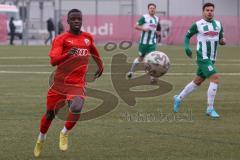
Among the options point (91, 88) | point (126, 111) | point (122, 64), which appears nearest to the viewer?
point (126, 111)

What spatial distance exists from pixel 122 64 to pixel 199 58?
12.9 metres

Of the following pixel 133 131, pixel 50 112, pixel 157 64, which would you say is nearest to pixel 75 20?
pixel 50 112

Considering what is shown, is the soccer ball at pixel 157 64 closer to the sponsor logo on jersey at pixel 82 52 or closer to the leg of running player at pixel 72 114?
the sponsor logo on jersey at pixel 82 52

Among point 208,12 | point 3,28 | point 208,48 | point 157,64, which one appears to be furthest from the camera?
point 3,28

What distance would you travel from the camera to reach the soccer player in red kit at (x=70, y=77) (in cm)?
1010

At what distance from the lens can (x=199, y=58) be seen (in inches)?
563

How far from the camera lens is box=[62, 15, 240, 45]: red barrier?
50.9 metres

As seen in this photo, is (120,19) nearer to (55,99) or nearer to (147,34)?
(147,34)

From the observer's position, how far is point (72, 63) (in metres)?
10.2

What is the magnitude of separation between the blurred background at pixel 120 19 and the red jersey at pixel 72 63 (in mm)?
40675

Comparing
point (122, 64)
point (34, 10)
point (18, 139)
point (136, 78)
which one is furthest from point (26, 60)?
point (34, 10)

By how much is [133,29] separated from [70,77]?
137ft

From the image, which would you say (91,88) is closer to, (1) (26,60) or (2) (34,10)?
(1) (26,60)

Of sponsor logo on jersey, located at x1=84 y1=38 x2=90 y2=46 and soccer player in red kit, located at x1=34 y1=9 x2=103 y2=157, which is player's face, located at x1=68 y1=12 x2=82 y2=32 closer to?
soccer player in red kit, located at x1=34 y1=9 x2=103 y2=157
